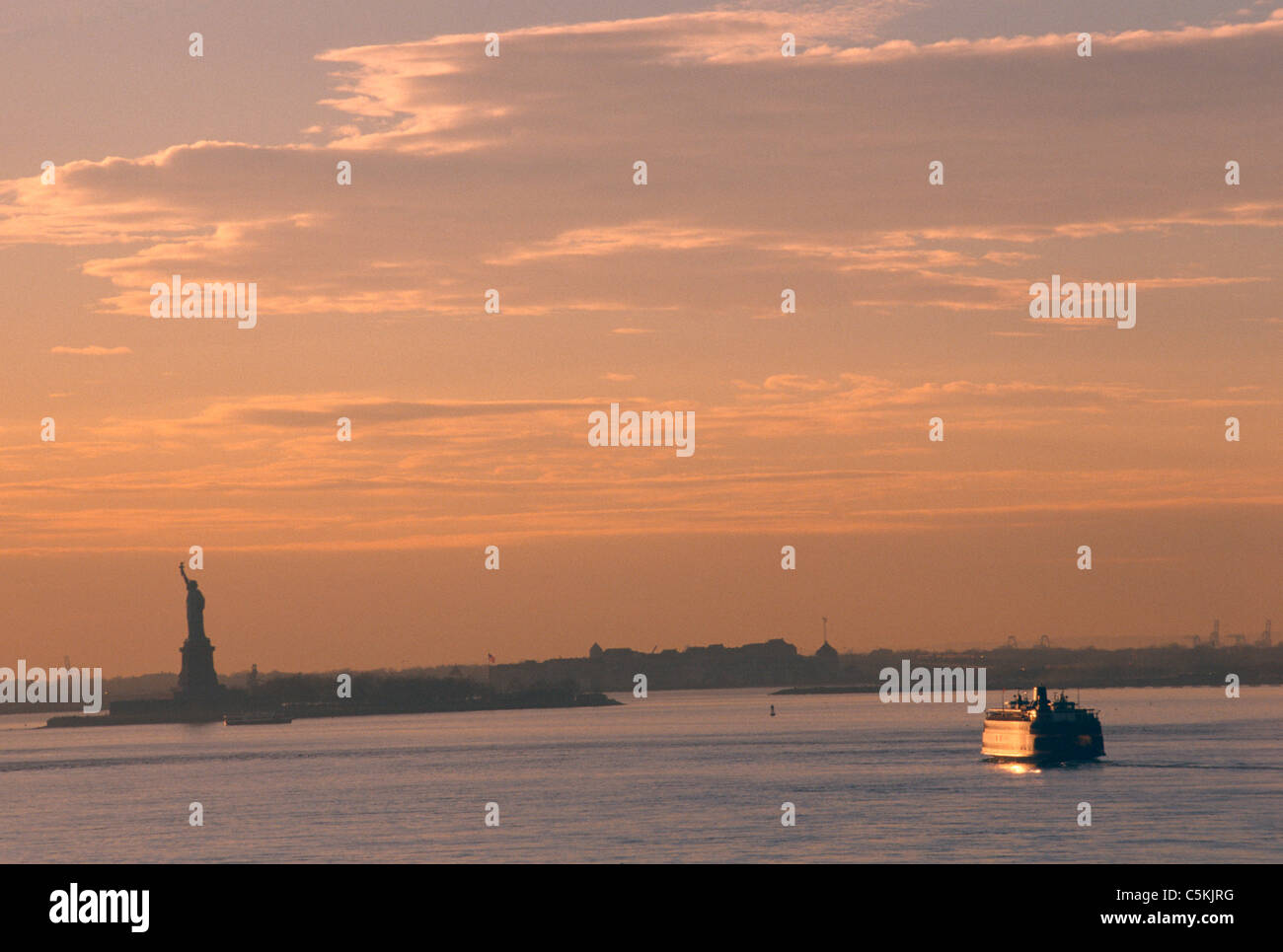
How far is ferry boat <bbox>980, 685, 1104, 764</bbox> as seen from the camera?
124812 mm

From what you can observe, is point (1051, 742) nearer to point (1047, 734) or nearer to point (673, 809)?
point (1047, 734)

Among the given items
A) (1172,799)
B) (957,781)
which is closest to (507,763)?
(957,781)

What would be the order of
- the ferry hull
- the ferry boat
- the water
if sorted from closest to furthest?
1. the water
2. the ferry hull
3. the ferry boat

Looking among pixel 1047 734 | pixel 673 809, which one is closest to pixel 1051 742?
pixel 1047 734

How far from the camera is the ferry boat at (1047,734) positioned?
409ft

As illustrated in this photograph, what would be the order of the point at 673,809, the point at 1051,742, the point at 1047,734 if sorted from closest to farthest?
the point at 673,809 < the point at 1051,742 < the point at 1047,734

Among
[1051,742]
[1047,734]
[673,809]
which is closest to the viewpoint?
[673,809]

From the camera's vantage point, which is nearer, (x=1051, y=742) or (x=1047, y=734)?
(x=1051, y=742)

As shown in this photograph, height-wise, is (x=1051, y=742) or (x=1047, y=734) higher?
(x=1047, y=734)

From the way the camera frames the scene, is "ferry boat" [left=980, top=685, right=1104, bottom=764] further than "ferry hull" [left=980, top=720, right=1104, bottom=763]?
Yes

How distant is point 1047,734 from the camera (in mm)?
125688
